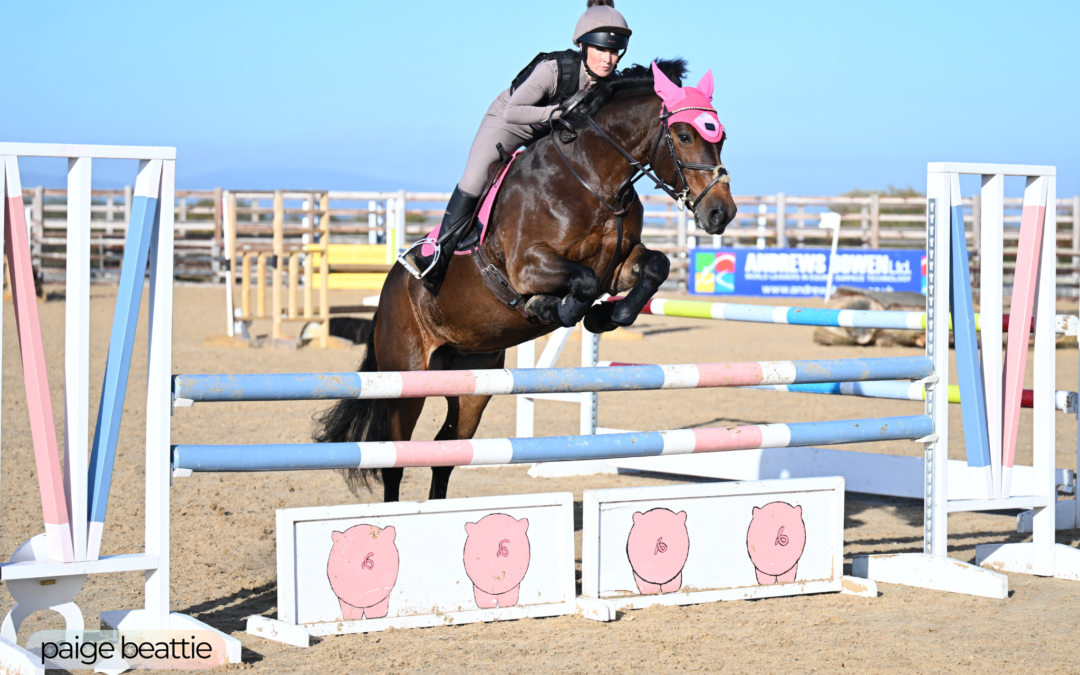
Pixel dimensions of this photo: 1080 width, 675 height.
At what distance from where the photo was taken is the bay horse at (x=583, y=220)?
3359 mm

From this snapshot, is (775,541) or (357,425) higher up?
(357,425)

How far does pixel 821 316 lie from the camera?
13.1 ft

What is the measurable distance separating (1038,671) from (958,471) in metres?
2.20

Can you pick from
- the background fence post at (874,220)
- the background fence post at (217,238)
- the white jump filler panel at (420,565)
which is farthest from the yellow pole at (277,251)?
the background fence post at (874,220)

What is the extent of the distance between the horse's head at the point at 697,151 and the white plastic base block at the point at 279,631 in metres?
1.69

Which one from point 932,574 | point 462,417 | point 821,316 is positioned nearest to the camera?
point 932,574

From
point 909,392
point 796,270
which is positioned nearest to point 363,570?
point 909,392

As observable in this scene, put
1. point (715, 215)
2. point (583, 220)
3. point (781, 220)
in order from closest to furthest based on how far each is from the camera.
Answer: point (715, 215) → point (583, 220) → point (781, 220)

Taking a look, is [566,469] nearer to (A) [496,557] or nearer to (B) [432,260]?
(B) [432,260]

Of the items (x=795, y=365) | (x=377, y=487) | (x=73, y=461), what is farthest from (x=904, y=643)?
(x=377, y=487)

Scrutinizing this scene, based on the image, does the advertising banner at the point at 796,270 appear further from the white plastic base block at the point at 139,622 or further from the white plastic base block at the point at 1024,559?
the white plastic base block at the point at 139,622

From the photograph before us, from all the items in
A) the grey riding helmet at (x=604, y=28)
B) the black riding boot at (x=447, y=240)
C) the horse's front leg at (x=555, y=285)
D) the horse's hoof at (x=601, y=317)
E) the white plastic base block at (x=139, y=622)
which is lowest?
the white plastic base block at (x=139, y=622)

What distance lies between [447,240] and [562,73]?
0.75m

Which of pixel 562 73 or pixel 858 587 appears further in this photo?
pixel 562 73
